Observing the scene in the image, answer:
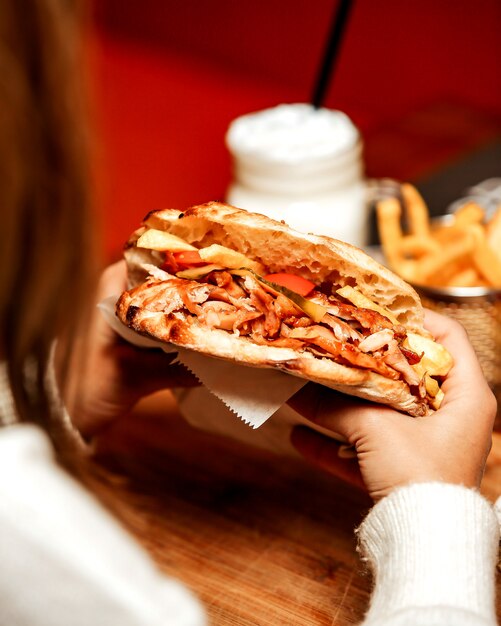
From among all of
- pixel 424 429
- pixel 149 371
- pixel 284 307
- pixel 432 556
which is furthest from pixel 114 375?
pixel 432 556

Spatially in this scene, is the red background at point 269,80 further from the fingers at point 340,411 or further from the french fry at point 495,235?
the fingers at point 340,411

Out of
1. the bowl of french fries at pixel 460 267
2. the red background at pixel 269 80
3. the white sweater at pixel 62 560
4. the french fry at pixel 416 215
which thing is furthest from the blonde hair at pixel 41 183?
the red background at pixel 269 80

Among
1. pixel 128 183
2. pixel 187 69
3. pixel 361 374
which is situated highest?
pixel 361 374

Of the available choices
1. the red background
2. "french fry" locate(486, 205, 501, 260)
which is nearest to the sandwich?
"french fry" locate(486, 205, 501, 260)

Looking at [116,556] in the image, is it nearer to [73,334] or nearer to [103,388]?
[73,334]

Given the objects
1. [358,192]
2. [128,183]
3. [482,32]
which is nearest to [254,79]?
[128,183]
